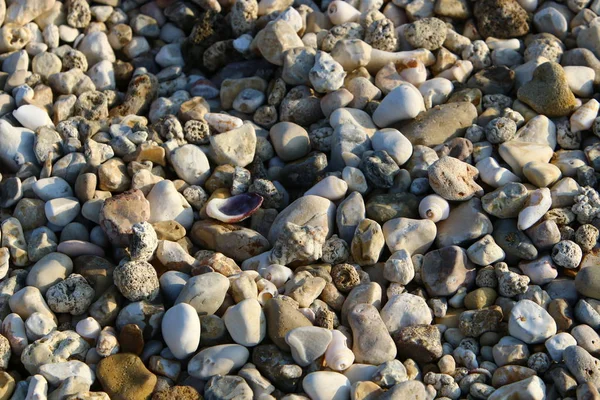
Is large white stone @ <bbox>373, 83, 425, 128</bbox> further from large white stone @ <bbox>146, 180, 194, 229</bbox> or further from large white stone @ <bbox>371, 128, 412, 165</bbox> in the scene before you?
large white stone @ <bbox>146, 180, 194, 229</bbox>

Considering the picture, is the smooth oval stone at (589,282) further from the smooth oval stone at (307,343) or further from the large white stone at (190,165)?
the large white stone at (190,165)

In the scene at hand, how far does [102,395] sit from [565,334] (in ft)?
5.11

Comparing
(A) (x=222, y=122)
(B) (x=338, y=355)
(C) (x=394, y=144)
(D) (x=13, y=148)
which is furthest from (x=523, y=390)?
(D) (x=13, y=148)

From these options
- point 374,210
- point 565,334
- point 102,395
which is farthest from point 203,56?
point 565,334

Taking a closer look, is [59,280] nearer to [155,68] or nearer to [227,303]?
[227,303]

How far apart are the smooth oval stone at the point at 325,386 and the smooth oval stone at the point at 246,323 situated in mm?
226

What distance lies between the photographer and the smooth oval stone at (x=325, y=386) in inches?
99.3

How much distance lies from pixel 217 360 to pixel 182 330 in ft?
0.50

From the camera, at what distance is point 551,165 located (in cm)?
315

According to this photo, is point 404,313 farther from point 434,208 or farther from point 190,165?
point 190,165

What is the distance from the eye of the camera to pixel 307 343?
2611 millimetres

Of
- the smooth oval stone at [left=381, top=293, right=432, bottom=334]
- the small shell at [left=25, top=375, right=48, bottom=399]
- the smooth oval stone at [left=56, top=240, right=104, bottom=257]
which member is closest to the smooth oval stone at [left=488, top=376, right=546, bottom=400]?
the smooth oval stone at [left=381, top=293, right=432, bottom=334]

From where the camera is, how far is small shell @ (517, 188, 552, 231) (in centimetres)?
294

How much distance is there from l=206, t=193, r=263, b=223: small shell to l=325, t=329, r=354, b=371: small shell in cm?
70
